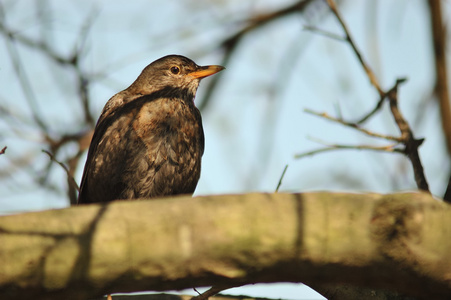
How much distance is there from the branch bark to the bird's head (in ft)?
11.3

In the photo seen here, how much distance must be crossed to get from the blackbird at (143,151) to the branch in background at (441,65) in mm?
2008

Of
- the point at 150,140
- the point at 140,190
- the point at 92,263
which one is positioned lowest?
the point at 92,263

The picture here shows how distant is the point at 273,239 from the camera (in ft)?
7.57

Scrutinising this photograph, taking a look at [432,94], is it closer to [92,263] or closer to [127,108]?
[127,108]

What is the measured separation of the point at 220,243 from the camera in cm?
229

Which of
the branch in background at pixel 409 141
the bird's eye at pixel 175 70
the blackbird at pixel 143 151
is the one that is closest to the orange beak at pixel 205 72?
the bird's eye at pixel 175 70

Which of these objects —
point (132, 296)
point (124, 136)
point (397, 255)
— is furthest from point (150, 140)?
point (397, 255)

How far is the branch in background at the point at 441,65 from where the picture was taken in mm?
5074

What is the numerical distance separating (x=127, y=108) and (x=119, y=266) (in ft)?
9.75

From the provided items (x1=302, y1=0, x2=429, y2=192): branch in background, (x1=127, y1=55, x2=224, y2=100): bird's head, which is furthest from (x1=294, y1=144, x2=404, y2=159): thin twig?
(x1=127, y1=55, x2=224, y2=100): bird's head

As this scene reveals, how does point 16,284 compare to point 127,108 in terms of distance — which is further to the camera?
point 127,108

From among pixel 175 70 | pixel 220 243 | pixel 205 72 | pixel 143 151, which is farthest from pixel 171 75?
pixel 220 243

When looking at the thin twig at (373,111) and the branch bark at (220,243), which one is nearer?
the branch bark at (220,243)

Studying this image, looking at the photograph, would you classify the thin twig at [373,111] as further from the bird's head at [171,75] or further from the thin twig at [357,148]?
the bird's head at [171,75]
